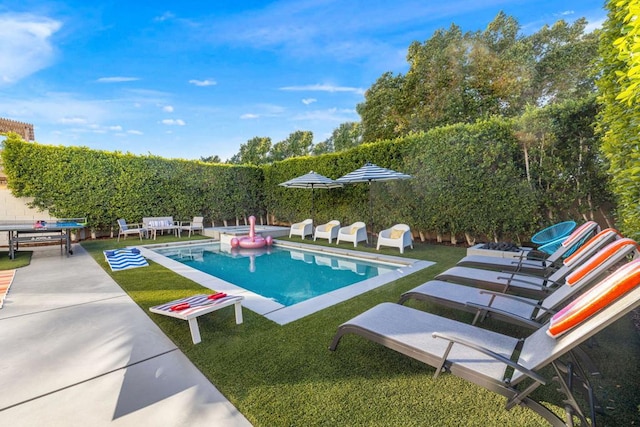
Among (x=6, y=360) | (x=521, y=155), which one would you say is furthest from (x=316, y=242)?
(x=6, y=360)

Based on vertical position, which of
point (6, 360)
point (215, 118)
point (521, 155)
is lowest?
point (6, 360)

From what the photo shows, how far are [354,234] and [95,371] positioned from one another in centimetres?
863

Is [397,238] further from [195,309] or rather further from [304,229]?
[195,309]

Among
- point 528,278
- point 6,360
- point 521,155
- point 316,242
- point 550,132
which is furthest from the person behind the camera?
point 316,242

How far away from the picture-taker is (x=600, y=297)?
1.70m

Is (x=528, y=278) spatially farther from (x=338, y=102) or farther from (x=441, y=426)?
(x=338, y=102)

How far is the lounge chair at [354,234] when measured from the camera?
1040 centimetres

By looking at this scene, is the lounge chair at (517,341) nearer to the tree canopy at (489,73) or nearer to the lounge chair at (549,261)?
the lounge chair at (549,261)

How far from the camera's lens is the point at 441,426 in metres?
2.00

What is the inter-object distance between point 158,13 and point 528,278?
14534mm

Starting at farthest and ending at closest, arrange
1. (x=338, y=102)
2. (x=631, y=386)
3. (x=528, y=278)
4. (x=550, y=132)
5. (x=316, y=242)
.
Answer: (x=338, y=102)
(x=316, y=242)
(x=550, y=132)
(x=528, y=278)
(x=631, y=386)

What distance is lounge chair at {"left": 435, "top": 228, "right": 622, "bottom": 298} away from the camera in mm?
3453

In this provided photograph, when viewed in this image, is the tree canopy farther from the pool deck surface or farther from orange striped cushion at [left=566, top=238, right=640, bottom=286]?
the pool deck surface

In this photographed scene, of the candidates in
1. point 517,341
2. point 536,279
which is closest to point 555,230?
point 536,279
